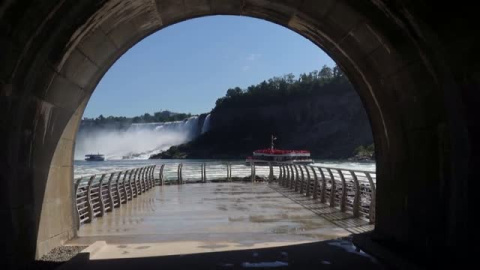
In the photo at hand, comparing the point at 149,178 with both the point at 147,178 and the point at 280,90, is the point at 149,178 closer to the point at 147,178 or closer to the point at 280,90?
the point at 147,178


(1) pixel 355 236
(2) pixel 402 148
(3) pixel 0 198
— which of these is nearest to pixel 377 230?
(1) pixel 355 236

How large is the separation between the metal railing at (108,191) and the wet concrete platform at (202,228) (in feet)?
0.94

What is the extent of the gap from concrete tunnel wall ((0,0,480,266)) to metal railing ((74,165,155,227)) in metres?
2.73

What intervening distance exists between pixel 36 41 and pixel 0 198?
1810 mm

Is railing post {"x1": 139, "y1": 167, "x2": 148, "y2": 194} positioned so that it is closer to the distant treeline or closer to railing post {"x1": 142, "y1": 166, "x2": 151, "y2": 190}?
railing post {"x1": 142, "y1": 166, "x2": 151, "y2": 190}

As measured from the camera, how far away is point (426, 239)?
23.2 ft

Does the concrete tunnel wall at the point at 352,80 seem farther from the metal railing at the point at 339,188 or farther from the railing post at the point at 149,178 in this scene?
the railing post at the point at 149,178

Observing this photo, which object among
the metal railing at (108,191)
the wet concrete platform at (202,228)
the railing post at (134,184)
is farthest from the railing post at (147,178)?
the wet concrete platform at (202,228)

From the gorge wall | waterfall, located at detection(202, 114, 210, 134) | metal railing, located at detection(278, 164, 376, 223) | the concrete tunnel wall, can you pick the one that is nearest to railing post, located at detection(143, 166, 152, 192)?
metal railing, located at detection(278, 164, 376, 223)

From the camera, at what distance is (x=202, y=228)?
436 inches

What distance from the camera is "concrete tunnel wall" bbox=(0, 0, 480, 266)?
19.4 feet

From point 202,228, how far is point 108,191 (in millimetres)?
4769

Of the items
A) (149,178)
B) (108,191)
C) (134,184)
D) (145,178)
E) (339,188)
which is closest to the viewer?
(108,191)

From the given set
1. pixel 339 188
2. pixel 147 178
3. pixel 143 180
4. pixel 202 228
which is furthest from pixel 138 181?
pixel 202 228
